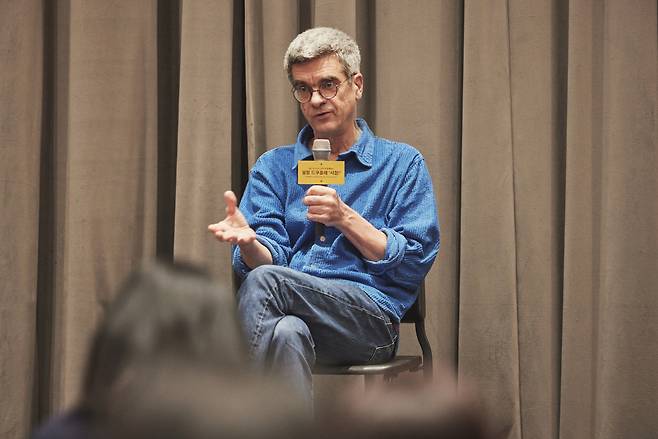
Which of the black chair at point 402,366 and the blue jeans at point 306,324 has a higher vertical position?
the blue jeans at point 306,324

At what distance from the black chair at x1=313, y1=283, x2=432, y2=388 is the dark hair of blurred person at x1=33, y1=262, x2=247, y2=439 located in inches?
56.6

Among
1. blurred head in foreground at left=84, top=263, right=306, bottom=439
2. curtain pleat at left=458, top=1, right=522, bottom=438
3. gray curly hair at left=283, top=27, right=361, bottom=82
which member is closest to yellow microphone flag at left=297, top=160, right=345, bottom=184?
gray curly hair at left=283, top=27, right=361, bottom=82

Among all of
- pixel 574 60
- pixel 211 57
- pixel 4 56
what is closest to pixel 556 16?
pixel 574 60

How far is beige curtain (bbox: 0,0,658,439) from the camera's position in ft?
8.81

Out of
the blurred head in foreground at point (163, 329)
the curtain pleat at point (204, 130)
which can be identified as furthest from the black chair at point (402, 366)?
the blurred head in foreground at point (163, 329)

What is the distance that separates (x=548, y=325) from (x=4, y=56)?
2021mm

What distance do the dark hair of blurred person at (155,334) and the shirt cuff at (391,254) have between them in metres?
1.59

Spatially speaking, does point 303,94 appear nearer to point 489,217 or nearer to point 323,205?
point 323,205

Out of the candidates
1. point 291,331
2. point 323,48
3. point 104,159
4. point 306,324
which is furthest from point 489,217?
point 104,159

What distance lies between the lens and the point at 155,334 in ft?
1.90

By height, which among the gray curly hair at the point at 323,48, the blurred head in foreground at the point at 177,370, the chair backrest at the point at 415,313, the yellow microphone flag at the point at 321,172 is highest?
the gray curly hair at the point at 323,48

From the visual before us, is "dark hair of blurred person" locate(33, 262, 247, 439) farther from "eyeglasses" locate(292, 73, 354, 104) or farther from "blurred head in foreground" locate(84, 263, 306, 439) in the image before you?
"eyeglasses" locate(292, 73, 354, 104)

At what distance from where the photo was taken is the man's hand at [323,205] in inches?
82.7

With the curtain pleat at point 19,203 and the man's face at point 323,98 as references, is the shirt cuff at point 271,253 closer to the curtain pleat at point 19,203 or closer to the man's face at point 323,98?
the man's face at point 323,98
